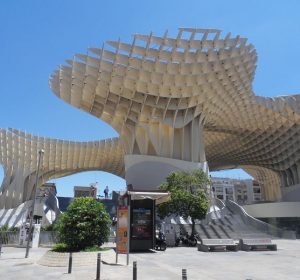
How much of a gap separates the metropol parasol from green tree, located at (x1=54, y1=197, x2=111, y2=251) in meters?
23.0

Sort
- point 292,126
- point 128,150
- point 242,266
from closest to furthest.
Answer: point 242,266, point 128,150, point 292,126

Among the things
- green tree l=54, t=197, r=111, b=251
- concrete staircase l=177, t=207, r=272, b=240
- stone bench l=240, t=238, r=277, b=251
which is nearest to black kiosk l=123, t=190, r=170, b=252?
green tree l=54, t=197, r=111, b=251

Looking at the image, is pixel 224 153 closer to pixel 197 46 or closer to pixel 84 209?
pixel 197 46

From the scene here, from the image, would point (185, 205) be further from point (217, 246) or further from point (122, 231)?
point (122, 231)

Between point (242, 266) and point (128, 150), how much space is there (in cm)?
3700

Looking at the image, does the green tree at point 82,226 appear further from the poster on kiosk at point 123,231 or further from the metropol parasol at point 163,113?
the metropol parasol at point 163,113

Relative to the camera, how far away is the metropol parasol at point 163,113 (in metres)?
38.8

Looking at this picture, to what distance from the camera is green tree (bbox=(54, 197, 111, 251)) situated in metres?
16.6

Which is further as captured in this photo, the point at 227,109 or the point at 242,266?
the point at 227,109

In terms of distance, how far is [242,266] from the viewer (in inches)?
597

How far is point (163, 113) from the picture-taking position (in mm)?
46625

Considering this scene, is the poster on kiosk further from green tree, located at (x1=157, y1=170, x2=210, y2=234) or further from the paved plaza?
green tree, located at (x1=157, y1=170, x2=210, y2=234)

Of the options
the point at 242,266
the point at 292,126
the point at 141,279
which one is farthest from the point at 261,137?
the point at 141,279

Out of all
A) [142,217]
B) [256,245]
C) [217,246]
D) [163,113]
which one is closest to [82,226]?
[142,217]
